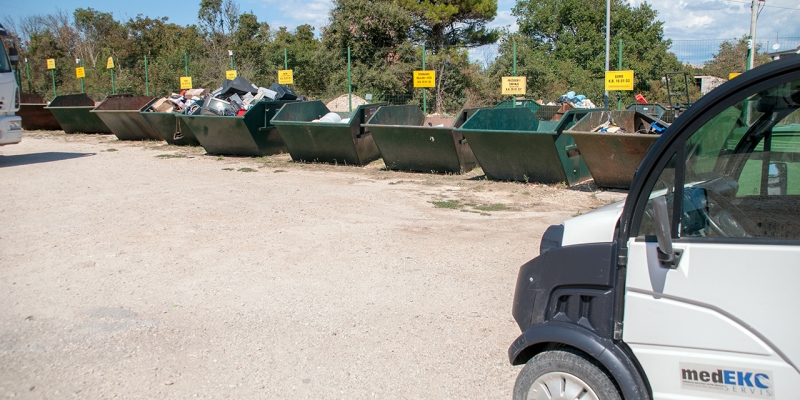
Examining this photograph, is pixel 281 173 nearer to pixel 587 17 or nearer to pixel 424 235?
pixel 424 235

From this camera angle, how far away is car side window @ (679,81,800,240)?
233cm

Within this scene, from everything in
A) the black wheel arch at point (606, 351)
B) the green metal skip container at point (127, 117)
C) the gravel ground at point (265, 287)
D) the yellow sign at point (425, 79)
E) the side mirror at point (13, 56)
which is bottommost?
the gravel ground at point (265, 287)

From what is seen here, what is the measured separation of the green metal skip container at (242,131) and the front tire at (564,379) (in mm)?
11431

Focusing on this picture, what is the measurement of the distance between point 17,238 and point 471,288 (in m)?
4.94

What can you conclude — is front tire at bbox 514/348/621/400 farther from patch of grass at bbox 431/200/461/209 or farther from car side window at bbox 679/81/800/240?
patch of grass at bbox 431/200/461/209

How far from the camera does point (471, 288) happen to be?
5316 millimetres

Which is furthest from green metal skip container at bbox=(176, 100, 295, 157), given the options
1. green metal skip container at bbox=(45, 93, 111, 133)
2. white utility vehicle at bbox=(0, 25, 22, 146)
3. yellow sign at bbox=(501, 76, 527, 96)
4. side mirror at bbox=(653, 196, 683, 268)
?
side mirror at bbox=(653, 196, 683, 268)

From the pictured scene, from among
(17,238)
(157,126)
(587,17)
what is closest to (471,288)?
(17,238)

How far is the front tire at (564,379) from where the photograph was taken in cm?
259

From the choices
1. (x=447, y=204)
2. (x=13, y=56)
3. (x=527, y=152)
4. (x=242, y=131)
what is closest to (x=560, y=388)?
(x=447, y=204)

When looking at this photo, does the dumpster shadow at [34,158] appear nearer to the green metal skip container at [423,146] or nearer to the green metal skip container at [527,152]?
the green metal skip container at [423,146]

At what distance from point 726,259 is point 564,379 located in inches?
32.3

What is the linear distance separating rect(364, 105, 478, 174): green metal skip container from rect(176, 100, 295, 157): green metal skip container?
2.85 m

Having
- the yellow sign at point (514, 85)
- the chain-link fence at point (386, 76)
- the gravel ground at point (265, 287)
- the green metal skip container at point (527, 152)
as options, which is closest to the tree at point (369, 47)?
the chain-link fence at point (386, 76)
